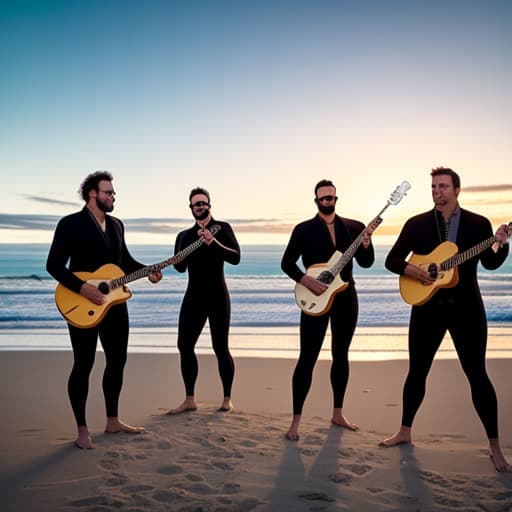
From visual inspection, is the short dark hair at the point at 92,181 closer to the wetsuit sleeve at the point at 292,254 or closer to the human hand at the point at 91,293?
the human hand at the point at 91,293

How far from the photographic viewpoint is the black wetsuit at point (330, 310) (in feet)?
15.9

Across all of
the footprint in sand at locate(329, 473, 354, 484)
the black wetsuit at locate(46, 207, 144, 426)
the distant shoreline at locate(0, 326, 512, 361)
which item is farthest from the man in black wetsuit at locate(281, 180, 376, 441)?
the distant shoreline at locate(0, 326, 512, 361)

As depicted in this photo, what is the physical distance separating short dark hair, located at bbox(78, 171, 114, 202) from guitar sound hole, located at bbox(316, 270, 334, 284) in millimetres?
1825

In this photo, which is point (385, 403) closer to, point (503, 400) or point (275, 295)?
point (503, 400)

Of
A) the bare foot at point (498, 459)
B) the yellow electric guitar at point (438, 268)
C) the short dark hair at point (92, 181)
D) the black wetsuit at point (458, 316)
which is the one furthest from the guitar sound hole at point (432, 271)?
the short dark hair at point (92, 181)

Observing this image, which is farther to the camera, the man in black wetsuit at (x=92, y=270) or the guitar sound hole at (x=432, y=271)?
the man in black wetsuit at (x=92, y=270)

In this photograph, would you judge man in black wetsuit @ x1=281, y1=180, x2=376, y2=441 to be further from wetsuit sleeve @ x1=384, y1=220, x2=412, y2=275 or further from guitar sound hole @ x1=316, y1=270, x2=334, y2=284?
wetsuit sleeve @ x1=384, y1=220, x2=412, y2=275

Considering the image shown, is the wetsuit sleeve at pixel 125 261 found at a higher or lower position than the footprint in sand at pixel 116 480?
higher

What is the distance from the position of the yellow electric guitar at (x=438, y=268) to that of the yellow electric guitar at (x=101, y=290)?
6.50ft

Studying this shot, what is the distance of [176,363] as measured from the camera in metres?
8.05

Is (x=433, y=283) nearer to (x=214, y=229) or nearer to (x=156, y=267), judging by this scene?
(x=214, y=229)

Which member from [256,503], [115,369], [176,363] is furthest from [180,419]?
[176,363]

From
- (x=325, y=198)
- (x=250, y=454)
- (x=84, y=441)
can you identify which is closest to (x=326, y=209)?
(x=325, y=198)

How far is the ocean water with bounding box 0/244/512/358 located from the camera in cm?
1134
